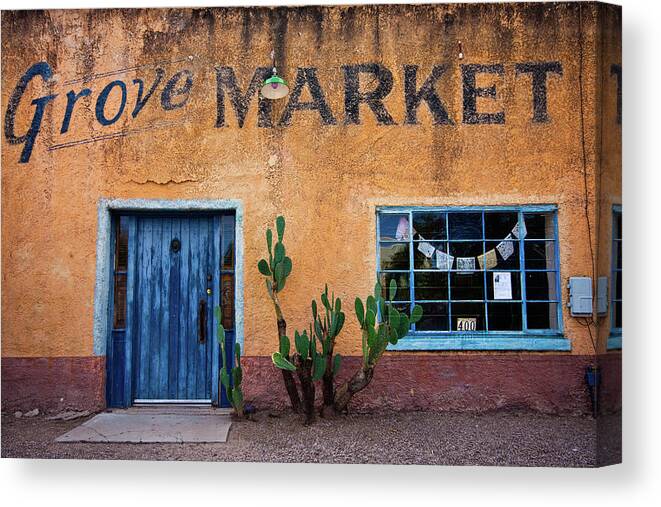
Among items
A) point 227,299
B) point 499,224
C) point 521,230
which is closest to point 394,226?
point 499,224

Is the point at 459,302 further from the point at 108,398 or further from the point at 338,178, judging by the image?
the point at 108,398

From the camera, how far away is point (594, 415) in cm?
526

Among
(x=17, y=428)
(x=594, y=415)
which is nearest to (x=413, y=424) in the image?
(x=594, y=415)

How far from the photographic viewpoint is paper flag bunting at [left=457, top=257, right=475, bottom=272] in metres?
5.59

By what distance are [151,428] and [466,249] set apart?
3499 millimetres

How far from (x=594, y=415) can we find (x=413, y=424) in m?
1.74

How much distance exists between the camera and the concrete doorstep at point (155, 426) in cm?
488

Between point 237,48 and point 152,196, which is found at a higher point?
point 237,48

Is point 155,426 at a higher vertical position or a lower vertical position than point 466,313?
lower

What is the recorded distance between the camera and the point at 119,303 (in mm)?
5672

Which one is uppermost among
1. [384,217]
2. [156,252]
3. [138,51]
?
[138,51]

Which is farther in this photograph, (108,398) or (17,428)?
(108,398)

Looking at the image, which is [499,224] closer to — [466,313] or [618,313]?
[466,313]

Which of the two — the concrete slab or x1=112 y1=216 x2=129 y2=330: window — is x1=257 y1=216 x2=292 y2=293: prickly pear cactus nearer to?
the concrete slab
